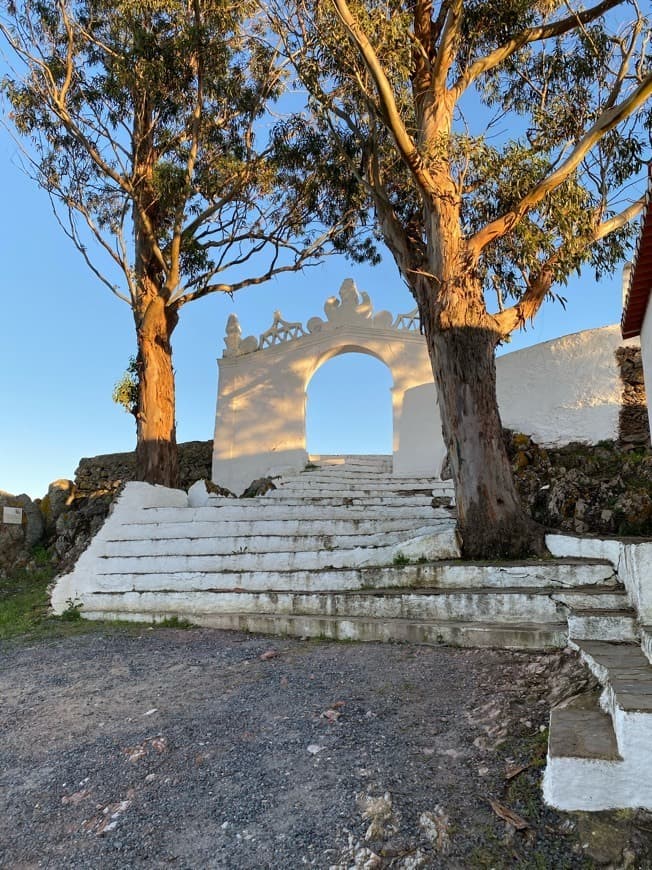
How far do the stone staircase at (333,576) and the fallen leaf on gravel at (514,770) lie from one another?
51.5 inches

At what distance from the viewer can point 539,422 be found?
30.0ft

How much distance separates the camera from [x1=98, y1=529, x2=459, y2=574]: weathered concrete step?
551 centimetres

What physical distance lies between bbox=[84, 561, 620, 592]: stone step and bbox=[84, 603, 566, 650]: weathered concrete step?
0.49 meters

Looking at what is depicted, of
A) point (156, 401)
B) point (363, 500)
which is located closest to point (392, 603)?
point (363, 500)

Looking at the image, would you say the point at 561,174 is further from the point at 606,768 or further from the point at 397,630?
the point at 606,768

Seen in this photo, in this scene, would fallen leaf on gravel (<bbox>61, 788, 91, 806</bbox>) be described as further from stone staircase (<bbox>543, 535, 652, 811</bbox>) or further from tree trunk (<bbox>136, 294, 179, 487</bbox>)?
tree trunk (<bbox>136, 294, 179, 487</bbox>)

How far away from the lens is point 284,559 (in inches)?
233

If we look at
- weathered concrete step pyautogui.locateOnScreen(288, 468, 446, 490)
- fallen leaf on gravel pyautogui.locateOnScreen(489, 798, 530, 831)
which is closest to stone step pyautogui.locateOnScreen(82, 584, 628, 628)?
fallen leaf on gravel pyautogui.locateOnScreen(489, 798, 530, 831)

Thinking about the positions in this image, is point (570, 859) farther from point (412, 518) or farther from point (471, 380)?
point (412, 518)

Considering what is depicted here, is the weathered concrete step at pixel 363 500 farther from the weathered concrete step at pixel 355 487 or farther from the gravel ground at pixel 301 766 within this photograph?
the gravel ground at pixel 301 766

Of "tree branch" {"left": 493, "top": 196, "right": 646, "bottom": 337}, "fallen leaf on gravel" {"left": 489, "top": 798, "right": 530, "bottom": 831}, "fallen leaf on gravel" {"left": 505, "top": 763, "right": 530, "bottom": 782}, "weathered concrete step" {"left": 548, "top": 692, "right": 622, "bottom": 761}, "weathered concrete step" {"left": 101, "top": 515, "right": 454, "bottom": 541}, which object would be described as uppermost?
"tree branch" {"left": 493, "top": 196, "right": 646, "bottom": 337}

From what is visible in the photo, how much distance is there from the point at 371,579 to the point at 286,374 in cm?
894

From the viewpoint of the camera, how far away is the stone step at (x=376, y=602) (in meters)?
4.04

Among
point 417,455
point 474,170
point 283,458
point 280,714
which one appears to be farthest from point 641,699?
point 283,458
